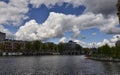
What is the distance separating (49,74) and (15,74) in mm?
11798

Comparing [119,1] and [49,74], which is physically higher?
[119,1]

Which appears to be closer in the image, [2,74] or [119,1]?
[119,1]

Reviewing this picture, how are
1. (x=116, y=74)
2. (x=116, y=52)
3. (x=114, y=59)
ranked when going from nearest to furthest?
1. (x=116, y=74)
2. (x=114, y=59)
3. (x=116, y=52)

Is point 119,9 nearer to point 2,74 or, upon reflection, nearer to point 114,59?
point 2,74

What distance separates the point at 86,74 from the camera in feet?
285

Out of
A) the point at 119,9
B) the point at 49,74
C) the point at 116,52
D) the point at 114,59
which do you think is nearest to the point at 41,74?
the point at 49,74

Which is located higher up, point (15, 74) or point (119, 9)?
point (119, 9)

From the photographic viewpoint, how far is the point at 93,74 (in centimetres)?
8669

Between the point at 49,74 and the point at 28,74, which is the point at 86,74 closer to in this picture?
the point at 49,74

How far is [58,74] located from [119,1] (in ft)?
181

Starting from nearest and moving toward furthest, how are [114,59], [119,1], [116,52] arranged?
1. [119,1]
2. [114,59]
3. [116,52]

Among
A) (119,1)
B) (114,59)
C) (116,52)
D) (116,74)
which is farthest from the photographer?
(116,52)

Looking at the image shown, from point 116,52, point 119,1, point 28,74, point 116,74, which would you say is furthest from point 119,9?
point 116,52

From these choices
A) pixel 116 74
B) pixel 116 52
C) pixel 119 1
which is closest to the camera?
pixel 119 1
